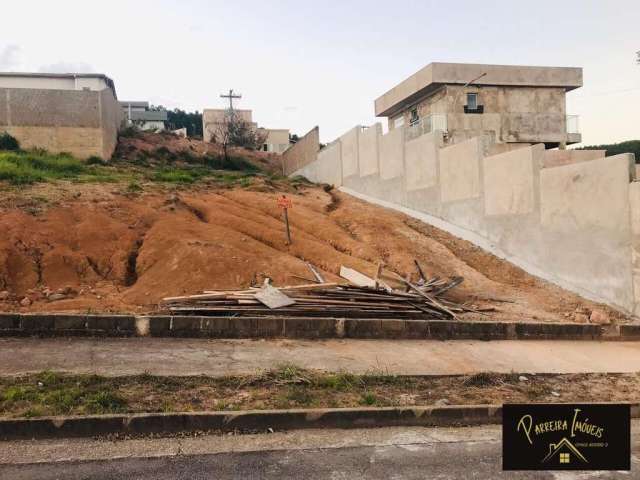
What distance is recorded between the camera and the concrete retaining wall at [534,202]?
11.5 m

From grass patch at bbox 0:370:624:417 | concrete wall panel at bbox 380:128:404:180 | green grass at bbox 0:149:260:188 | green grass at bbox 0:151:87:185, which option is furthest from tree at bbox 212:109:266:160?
grass patch at bbox 0:370:624:417

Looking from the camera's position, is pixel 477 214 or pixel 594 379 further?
pixel 477 214

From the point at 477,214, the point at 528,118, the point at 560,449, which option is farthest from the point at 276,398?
the point at 528,118

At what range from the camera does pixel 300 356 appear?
7.91 m

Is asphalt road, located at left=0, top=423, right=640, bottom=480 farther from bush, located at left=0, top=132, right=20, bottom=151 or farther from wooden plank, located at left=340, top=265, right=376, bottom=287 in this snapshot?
bush, located at left=0, top=132, right=20, bottom=151

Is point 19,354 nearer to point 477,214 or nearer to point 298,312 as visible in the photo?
point 298,312

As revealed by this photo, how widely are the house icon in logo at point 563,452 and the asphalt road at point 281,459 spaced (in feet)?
1.91

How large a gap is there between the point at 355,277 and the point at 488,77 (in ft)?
60.6

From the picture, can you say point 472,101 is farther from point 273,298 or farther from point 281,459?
point 281,459

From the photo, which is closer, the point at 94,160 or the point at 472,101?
the point at 94,160

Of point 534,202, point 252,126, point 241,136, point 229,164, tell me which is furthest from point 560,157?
point 252,126

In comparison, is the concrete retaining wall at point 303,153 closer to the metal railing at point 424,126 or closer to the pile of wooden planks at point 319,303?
the metal railing at point 424,126

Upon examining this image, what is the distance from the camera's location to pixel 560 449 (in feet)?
12.8

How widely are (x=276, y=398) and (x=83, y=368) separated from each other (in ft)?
8.84
